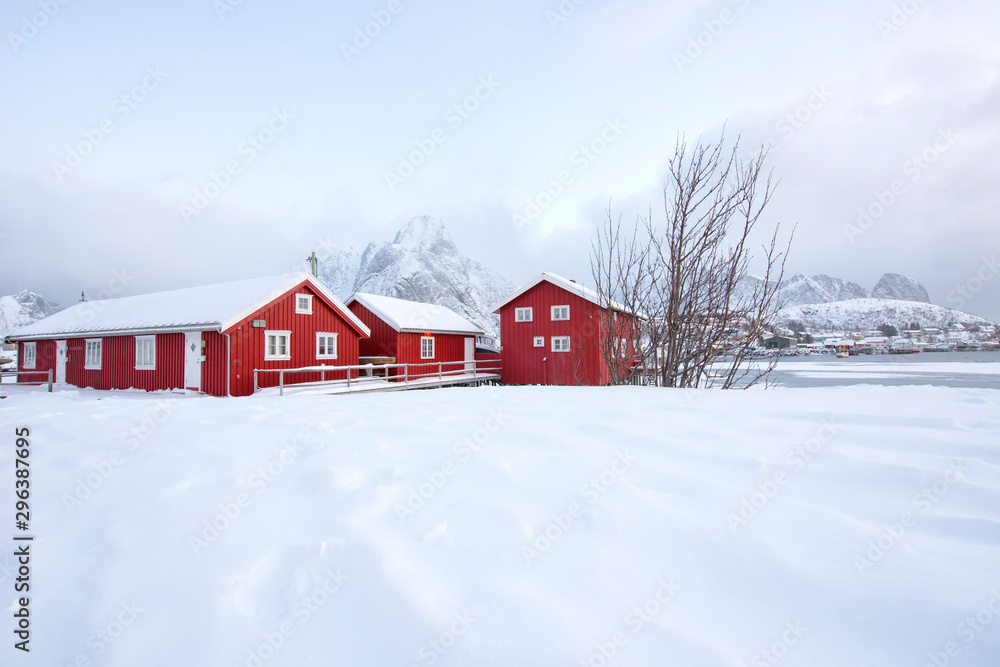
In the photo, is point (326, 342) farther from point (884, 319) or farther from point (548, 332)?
point (884, 319)

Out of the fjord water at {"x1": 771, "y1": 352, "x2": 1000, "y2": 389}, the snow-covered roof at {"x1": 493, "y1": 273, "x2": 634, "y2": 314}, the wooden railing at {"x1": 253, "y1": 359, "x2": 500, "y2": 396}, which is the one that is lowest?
the fjord water at {"x1": 771, "y1": 352, "x2": 1000, "y2": 389}

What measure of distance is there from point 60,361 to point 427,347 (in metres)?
15.2

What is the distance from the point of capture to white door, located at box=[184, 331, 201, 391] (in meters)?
14.5

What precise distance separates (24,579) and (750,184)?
7.57 meters

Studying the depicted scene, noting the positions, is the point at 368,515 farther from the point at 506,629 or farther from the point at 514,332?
the point at 514,332

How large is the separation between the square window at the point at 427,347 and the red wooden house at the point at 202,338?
12.9 ft

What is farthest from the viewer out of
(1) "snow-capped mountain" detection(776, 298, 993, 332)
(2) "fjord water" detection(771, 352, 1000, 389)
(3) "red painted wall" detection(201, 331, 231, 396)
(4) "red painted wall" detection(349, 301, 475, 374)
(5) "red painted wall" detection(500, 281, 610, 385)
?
(1) "snow-capped mountain" detection(776, 298, 993, 332)

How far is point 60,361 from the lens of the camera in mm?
18375

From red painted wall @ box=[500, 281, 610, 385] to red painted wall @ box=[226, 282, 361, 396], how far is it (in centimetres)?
785

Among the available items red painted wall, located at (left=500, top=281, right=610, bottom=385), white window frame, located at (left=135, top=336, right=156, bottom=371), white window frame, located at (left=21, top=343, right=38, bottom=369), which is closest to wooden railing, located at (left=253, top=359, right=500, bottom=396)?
red painted wall, located at (left=500, top=281, right=610, bottom=385)

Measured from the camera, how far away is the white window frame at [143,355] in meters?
15.6

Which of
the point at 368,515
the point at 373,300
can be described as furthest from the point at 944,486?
the point at 373,300

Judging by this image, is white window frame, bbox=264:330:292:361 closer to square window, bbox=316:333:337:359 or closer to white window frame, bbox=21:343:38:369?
square window, bbox=316:333:337:359

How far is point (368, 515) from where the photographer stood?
8.34 ft
